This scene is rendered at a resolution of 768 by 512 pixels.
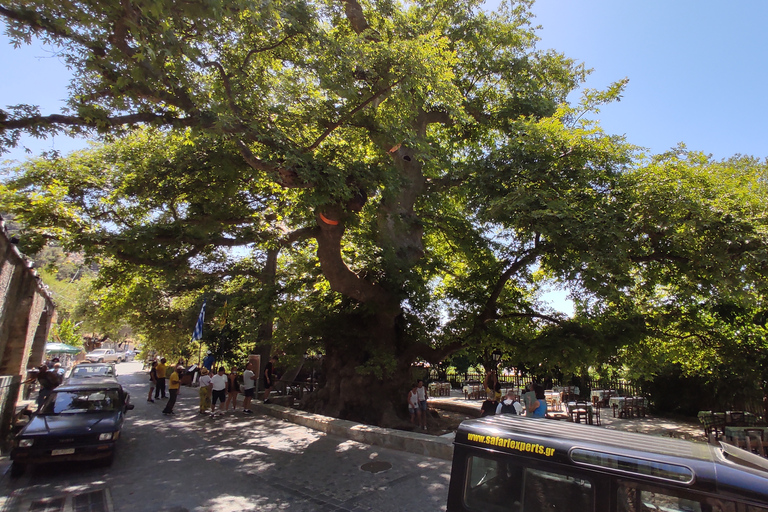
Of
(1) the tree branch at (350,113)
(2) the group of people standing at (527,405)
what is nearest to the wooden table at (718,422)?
(2) the group of people standing at (527,405)

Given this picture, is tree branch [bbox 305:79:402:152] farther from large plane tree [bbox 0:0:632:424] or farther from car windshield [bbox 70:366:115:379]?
car windshield [bbox 70:366:115:379]

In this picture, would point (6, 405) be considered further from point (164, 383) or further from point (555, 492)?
point (555, 492)

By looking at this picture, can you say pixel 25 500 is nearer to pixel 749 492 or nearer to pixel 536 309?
pixel 749 492

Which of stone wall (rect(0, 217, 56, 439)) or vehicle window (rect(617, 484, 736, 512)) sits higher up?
stone wall (rect(0, 217, 56, 439))

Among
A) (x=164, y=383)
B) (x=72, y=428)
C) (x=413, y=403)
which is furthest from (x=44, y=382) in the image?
(x=413, y=403)

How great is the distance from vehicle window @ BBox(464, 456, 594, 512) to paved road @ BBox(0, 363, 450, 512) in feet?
8.93

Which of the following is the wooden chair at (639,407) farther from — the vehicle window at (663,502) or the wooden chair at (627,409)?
the vehicle window at (663,502)

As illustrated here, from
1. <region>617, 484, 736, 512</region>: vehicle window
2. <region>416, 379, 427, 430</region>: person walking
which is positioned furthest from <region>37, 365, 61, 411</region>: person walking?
<region>617, 484, 736, 512</region>: vehicle window

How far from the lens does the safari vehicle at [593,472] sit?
275 centimetres

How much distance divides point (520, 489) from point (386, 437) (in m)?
6.12

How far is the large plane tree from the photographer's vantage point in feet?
24.7

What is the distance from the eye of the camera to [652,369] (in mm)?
11914

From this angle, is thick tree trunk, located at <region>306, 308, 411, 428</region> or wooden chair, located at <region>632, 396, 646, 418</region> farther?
wooden chair, located at <region>632, 396, 646, 418</region>

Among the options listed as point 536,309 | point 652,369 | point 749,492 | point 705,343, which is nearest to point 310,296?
point 536,309
